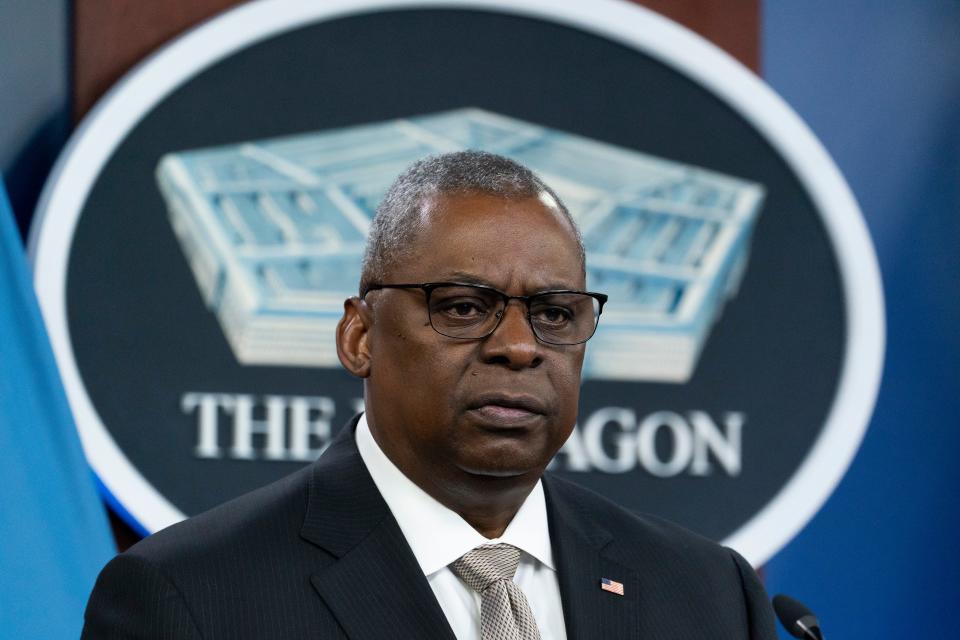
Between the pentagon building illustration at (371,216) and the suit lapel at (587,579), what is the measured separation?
4.08ft

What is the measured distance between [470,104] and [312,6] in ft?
1.48

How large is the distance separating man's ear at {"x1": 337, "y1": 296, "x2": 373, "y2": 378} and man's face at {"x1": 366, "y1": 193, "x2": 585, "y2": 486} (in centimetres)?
5

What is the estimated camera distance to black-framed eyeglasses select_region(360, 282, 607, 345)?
1.46 metres

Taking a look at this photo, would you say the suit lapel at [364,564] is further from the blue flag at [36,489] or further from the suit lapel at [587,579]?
the blue flag at [36,489]

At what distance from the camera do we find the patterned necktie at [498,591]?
1456 mm

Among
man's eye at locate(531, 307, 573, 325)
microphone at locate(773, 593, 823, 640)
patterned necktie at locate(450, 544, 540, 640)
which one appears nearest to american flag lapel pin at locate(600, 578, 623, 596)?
patterned necktie at locate(450, 544, 540, 640)

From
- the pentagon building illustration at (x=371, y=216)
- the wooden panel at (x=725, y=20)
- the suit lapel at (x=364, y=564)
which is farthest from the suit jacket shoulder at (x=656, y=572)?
the wooden panel at (x=725, y=20)

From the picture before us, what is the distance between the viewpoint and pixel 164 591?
140 centimetres

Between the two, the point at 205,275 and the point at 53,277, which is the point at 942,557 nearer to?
the point at 205,275

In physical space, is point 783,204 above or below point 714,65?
below

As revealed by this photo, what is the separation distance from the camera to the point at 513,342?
145 centimetres

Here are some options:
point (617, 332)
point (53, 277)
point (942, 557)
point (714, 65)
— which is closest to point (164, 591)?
point (53, 277)

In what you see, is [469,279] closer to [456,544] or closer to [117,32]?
[456,544]

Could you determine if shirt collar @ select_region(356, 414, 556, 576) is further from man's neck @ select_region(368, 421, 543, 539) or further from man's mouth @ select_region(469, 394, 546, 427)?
man's mouth @ select_region(469, 394, 546, 427)
